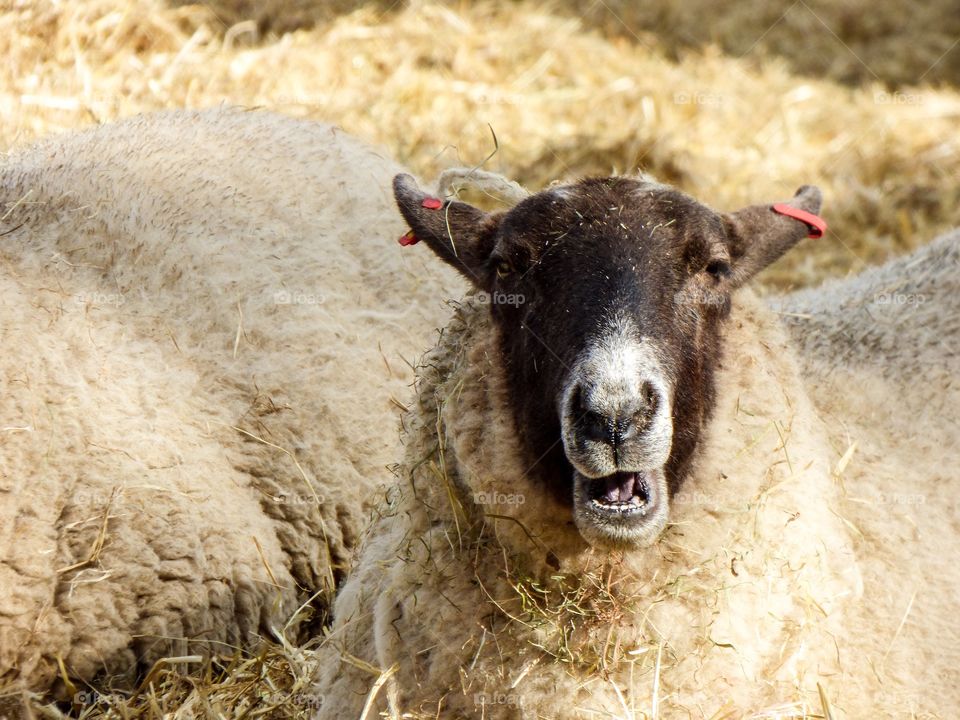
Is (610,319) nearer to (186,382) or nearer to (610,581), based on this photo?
(610,581)

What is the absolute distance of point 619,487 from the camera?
116 inches

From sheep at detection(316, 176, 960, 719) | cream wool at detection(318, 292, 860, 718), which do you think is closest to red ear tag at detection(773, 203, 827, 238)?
sheep at detection(316, 176, 960, 719)

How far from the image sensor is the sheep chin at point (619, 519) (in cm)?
287

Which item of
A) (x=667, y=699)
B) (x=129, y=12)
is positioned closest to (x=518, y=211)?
(x=667, y=699)

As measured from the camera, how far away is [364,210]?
5.67 m

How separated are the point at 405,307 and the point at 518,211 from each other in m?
2.03

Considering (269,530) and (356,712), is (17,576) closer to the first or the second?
(269,530)

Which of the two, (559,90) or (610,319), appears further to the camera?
(559,90)

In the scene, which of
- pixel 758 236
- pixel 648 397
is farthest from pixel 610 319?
pixel 758 236

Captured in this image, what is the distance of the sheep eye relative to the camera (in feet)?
11.0

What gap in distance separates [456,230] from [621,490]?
1.09 meters

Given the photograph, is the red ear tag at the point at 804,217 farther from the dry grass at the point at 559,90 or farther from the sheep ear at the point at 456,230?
the dry grass at the point at 559,90

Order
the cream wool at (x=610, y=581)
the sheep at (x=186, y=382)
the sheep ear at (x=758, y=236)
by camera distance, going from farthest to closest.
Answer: the sheep at (x=186, y=382) → the sheep ear at (x=758, y=236) → the cream wool at (x=610, y=581)

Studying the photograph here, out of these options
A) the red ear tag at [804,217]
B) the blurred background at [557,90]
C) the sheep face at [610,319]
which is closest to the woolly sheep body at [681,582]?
the sheep face at [610,319]
